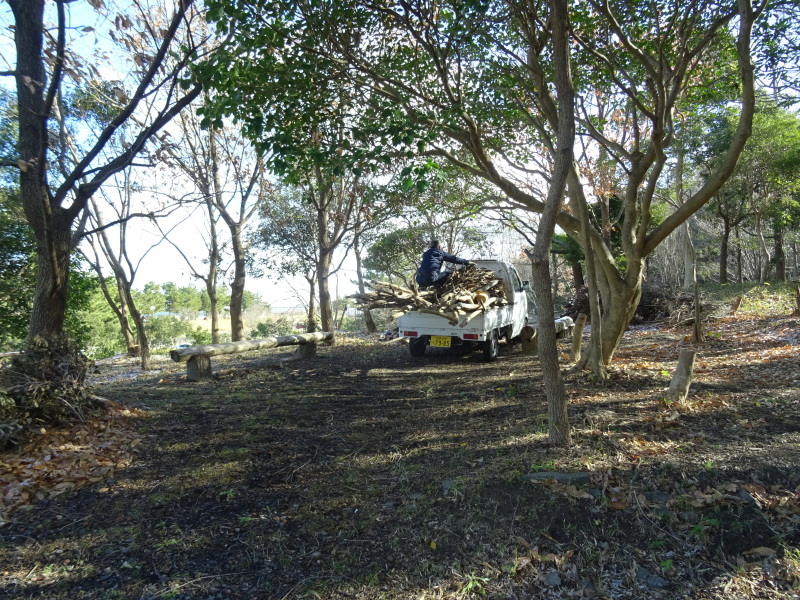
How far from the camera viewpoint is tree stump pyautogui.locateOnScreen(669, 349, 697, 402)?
529 centimetres

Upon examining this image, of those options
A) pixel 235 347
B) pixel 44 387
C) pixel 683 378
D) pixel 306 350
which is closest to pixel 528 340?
pixel 306 350

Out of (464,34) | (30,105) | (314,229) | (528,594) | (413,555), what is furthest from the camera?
(314,229)

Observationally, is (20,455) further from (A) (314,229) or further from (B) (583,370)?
(A) (314,229)

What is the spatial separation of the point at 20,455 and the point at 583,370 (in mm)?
6614

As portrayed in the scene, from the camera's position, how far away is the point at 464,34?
6.59 metres

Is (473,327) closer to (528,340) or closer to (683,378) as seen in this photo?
(528,340)

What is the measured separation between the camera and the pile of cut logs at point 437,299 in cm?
881

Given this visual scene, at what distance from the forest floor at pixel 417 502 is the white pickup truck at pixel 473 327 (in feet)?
10.9

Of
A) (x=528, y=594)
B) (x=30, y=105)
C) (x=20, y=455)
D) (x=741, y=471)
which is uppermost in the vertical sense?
(x=30, y=105)

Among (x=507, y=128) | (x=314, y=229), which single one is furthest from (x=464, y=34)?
(x=314, y=229)

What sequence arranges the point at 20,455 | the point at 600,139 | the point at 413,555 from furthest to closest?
the point at 600,139
the point at 20,455
the point at 413,555

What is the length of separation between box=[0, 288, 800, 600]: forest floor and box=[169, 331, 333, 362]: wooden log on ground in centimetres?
158

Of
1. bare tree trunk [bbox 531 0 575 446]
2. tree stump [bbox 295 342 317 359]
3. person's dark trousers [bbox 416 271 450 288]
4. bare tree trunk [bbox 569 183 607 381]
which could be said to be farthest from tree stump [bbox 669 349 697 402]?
tree stump [bbox 295 342 317 359]

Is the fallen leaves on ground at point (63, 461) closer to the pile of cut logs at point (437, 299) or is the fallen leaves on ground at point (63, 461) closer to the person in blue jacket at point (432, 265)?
the pile of cut logs at point (437, 299)
